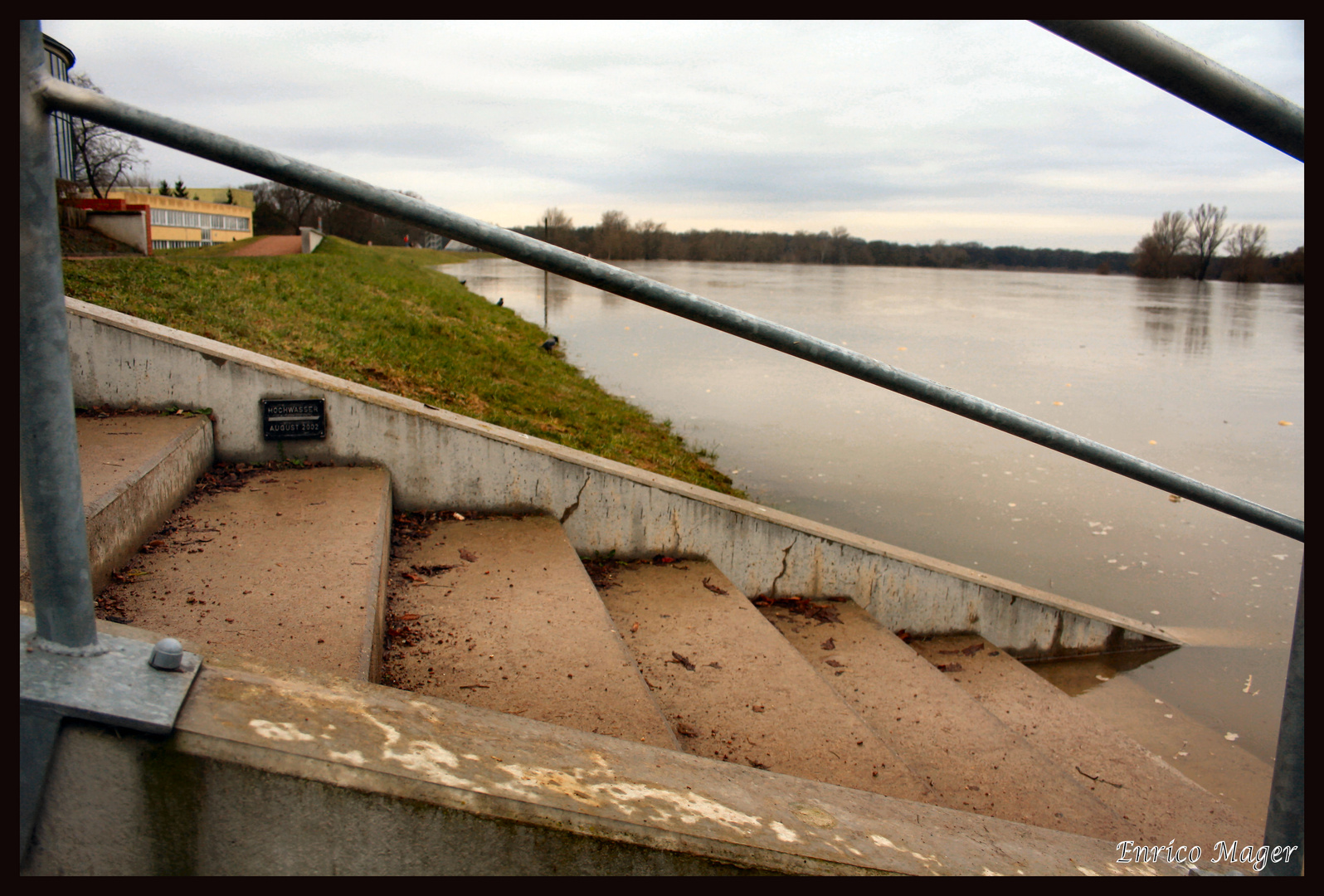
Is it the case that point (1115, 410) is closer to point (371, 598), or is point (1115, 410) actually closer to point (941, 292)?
point (371, 598)

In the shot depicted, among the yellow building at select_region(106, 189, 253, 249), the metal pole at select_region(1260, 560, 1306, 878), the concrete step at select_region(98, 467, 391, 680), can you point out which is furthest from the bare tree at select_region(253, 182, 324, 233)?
the metal pole at select_region(1260, 560, 1306, 878)

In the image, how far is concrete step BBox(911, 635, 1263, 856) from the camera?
2.99 metres

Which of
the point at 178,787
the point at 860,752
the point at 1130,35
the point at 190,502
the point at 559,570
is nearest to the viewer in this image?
the point at 1130,35

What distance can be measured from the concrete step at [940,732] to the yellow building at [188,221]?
2428 cm

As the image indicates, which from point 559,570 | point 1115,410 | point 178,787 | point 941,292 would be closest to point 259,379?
point 559,570

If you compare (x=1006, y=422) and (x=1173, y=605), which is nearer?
(x=1006, y=422)

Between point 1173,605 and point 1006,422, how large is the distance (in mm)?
4884

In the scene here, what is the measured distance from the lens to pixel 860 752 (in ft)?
8.54

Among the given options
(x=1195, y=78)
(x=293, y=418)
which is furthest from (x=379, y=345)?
(x=1195, y=78)

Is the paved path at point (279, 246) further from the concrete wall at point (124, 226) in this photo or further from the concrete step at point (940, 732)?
the concrete step at point (940, 732)

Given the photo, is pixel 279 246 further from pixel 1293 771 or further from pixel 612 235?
pixel 612 235

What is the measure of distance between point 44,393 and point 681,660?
8.27ft

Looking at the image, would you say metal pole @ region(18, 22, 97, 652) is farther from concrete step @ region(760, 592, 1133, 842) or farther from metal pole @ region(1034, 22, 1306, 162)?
concrete step @ region(760, 592, 1133, 842)

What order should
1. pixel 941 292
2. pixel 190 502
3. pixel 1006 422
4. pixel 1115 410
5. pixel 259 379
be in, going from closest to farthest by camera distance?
pixel 1006 422 < pixel 190 502 < pixel 259 379 < pixel 1115 410 < pixel 941 292
